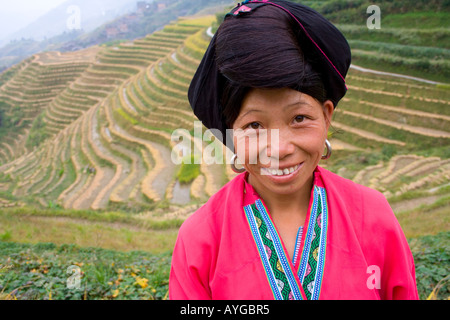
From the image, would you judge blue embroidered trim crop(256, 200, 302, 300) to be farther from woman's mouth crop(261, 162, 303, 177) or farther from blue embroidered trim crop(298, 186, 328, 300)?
woman's mouth crop(261, 162, 303, 177)

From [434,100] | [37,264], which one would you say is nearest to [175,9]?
[434,100]

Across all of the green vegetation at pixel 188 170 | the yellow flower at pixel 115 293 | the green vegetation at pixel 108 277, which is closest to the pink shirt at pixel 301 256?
the green vegetation at pixel 108 277

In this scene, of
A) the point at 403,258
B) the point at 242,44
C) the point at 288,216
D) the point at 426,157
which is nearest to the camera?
the point at 242,44

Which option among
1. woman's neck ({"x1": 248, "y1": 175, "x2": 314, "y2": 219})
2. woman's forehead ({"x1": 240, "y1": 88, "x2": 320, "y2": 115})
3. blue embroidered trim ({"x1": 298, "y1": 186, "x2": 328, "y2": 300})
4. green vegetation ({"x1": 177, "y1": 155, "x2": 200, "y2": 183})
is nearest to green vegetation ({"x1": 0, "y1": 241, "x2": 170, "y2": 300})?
woman's neck ({"x1": 248, "y1": 175, "x2": 314, "y2": 219})

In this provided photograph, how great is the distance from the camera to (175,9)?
9294 centimetres

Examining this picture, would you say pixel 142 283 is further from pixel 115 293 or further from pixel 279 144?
pixel 279 144

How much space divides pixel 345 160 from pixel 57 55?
167 ft

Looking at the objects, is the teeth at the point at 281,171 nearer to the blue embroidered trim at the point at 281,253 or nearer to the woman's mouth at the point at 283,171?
the woman's mouth at the point at 283,171

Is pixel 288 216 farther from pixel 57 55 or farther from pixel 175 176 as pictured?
pixel 57 55

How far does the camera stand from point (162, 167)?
16.2 m

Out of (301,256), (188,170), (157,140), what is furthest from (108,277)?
(157,140)

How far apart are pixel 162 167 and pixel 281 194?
50.8 feet

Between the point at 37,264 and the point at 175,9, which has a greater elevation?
the point at 175,9

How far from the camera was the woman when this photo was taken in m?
0.87
